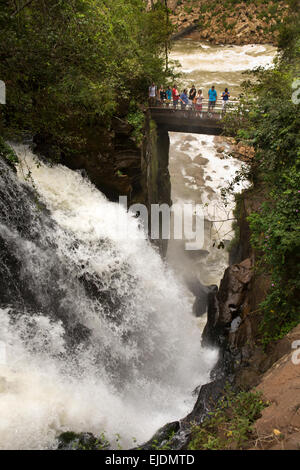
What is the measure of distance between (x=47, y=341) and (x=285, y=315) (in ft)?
17.1

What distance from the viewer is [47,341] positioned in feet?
24.7

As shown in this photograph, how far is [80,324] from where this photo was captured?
8633 mm

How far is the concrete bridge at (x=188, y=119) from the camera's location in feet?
44.3

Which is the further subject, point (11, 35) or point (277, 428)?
point (11, 35)

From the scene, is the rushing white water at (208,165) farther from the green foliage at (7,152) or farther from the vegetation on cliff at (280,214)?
the green foliage at (7,152)

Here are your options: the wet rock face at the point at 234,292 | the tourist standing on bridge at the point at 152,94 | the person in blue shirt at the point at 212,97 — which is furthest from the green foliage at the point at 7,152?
the person in blue shirt at the point at 212,97

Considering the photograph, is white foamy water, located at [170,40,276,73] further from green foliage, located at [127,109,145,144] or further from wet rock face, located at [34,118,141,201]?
wet rock face, located at [34,118,141,201]

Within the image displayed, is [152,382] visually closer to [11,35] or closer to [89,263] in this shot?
[89,263]

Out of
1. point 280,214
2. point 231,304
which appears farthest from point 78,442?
point 280,214

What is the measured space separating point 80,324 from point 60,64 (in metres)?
6.38

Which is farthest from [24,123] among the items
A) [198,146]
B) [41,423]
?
[198,146]

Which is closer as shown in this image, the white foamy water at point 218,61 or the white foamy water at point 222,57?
the white foamy water at point 218,61

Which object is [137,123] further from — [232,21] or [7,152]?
[232,21]

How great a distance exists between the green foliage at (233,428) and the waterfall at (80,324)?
2443mm
